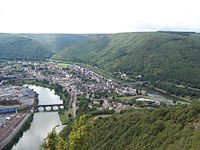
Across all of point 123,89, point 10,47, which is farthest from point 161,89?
point 10,47

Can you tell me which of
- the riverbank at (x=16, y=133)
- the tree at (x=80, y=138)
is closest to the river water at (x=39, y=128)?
the riverbank at (x=16, y=133)

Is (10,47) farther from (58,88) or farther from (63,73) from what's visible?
(58,88)

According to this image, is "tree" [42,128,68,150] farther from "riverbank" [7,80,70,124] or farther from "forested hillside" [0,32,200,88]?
"forested hillside" [0,32,200,88]

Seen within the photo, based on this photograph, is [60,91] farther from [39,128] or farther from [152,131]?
[152,131]

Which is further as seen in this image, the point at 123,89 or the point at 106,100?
the point at 123,89

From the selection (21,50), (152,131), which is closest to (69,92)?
(152,131)
